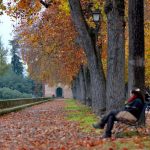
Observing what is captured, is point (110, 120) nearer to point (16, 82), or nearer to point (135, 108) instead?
point (135, 108)

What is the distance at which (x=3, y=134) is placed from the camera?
1719 cm

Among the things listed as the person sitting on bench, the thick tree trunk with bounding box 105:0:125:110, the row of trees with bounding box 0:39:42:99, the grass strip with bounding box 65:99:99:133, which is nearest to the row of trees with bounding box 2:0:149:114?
the thick tree trunk with bounding box 105:0:125:110

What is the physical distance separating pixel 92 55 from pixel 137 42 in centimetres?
737

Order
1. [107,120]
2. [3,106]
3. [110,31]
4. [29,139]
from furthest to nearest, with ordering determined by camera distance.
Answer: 1. [3,106]
2. [110,31]
3. [29,139]
4. [107,120]

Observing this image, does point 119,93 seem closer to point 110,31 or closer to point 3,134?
point 110,31

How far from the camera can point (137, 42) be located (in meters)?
16.2

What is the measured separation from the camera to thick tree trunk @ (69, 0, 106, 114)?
21.9 m

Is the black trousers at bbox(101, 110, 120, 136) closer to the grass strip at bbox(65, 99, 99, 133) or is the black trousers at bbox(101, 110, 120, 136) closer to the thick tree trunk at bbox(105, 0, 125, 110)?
the grass strip at bbox(65, 99, 99, 133)

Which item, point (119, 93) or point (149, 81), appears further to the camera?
point (149, 81)

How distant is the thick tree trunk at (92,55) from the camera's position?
71.9 ft

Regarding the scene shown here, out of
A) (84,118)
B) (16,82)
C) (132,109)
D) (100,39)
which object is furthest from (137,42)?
(16,82)

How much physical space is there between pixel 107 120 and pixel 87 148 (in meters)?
2.49

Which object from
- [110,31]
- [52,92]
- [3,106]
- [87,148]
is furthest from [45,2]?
[52,92]

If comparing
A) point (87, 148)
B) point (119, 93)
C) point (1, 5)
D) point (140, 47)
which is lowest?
point (87, 148)
